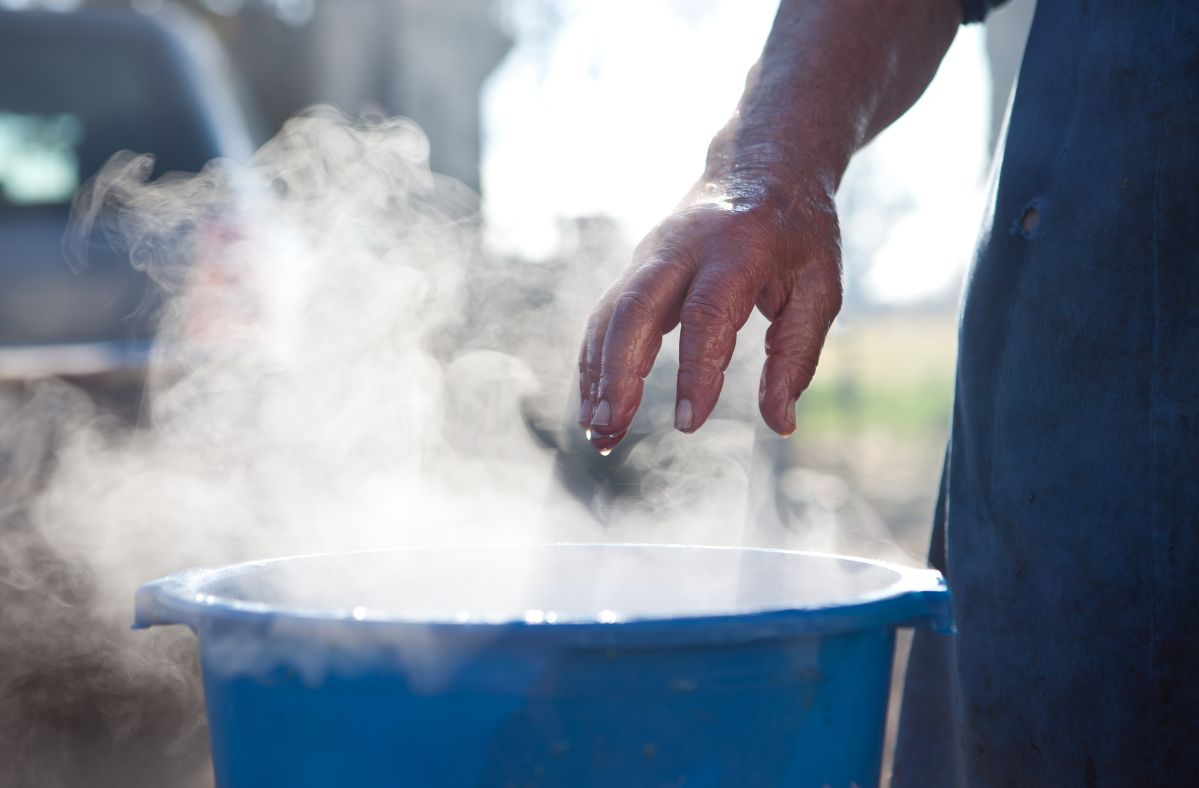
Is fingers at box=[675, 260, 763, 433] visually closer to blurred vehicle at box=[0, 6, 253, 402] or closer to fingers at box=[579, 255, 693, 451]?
fingers at box=[579, 255, 693, 451]

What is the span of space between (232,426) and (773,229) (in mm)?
1726

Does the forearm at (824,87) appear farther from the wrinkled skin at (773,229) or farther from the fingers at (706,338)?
the fingers at (706,338)

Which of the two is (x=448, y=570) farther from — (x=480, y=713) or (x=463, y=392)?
(x=463, y=392)

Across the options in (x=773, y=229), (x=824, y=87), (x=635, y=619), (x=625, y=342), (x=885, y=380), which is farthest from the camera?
(x=885, y=380)

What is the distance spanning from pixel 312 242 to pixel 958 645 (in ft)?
7.28

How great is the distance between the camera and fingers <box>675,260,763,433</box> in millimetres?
1233

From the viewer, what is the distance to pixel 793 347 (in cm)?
138

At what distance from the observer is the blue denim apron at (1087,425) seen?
A: 134cm

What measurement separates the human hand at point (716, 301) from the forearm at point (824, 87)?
38 mm

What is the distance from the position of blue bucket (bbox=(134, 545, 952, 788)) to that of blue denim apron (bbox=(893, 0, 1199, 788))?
42 centimetres

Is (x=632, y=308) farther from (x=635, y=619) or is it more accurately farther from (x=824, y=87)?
(x=824, y=87)

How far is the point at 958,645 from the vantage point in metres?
1.59

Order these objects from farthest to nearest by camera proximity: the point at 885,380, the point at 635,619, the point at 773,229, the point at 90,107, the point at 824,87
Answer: the point at 885,380 < the point at 90,107 < the point at 824,87 < the point at 773,229 < the point at 635,619

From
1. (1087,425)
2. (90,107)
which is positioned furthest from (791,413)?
(90,107)
